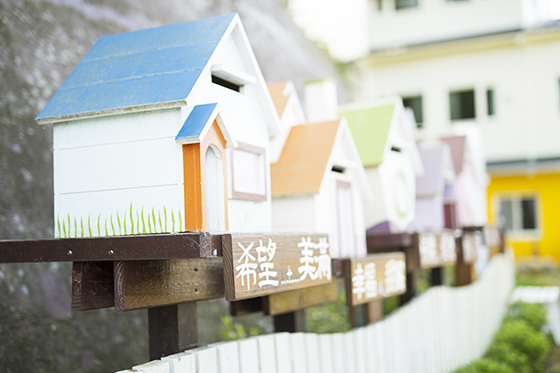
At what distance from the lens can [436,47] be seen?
15.1 metres

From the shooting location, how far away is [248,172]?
275cm

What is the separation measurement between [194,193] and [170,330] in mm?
952

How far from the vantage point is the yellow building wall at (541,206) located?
15.5m

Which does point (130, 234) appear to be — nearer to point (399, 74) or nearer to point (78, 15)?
point (78, 15)

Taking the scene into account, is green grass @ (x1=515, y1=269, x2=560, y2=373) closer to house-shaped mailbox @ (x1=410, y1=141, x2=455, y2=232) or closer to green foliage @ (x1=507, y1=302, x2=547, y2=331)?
green foliage @ (x1=507, y1=302, x2=547, y2=331)

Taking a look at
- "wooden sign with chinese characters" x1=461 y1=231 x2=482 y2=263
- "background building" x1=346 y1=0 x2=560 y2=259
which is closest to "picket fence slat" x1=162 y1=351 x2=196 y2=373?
"wooden sign with chinese characters" x1=461 y1=231 x2=482 y2=263

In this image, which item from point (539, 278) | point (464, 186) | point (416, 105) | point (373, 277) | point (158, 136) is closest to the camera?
point (158, 136)

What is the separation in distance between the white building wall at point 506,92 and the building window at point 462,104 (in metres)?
0.15

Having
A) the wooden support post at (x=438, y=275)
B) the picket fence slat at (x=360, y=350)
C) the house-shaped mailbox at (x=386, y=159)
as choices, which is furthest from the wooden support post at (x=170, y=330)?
the wooden support post at (x=438, y=275)

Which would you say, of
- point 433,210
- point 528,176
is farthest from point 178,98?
point 528,176

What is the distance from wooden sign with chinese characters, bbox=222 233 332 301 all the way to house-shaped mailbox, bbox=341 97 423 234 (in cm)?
110

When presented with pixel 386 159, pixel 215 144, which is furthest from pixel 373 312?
pixel 215 144

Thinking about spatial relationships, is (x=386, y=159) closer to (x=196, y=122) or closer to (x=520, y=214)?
(x=196, y=122)

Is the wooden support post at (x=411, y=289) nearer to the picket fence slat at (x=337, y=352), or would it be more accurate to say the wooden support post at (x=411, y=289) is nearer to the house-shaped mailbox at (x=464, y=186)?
the house-shaped mailbox at (x=464, y=186)
